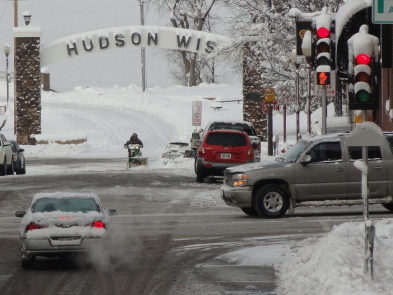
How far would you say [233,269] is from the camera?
15195 mm

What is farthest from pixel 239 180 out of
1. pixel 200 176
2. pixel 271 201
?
pixel 200 176

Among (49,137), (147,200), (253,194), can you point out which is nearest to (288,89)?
(49,137)

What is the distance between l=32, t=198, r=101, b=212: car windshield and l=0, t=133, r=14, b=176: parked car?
2175 centimetres

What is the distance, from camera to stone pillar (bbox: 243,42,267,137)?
52584mm

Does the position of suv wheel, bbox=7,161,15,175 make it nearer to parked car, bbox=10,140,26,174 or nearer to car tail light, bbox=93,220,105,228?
parked car, bbox=10,140,26,174

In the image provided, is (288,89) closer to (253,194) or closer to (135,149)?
(135,149)

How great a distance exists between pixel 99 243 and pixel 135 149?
90.6 feet

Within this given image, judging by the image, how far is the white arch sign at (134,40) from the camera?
61.2m

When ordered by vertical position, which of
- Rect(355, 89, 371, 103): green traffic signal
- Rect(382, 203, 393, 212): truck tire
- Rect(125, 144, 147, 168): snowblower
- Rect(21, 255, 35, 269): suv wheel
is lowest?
Rect(21, 255, 35, 269): suv wheel

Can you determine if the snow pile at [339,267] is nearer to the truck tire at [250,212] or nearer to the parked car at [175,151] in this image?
the truck tire at [250,212]

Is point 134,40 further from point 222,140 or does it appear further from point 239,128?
point 222,140

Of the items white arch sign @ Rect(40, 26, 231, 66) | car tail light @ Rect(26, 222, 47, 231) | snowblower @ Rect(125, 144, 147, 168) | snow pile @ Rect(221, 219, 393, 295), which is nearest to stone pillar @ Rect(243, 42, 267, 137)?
white arch sign @ Rect(40, 26, 231, 66)

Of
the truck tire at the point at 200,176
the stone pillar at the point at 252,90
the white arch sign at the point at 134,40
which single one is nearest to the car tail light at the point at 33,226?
the truck tire at the point at 200,176

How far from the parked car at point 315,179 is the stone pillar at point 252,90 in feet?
99.8
